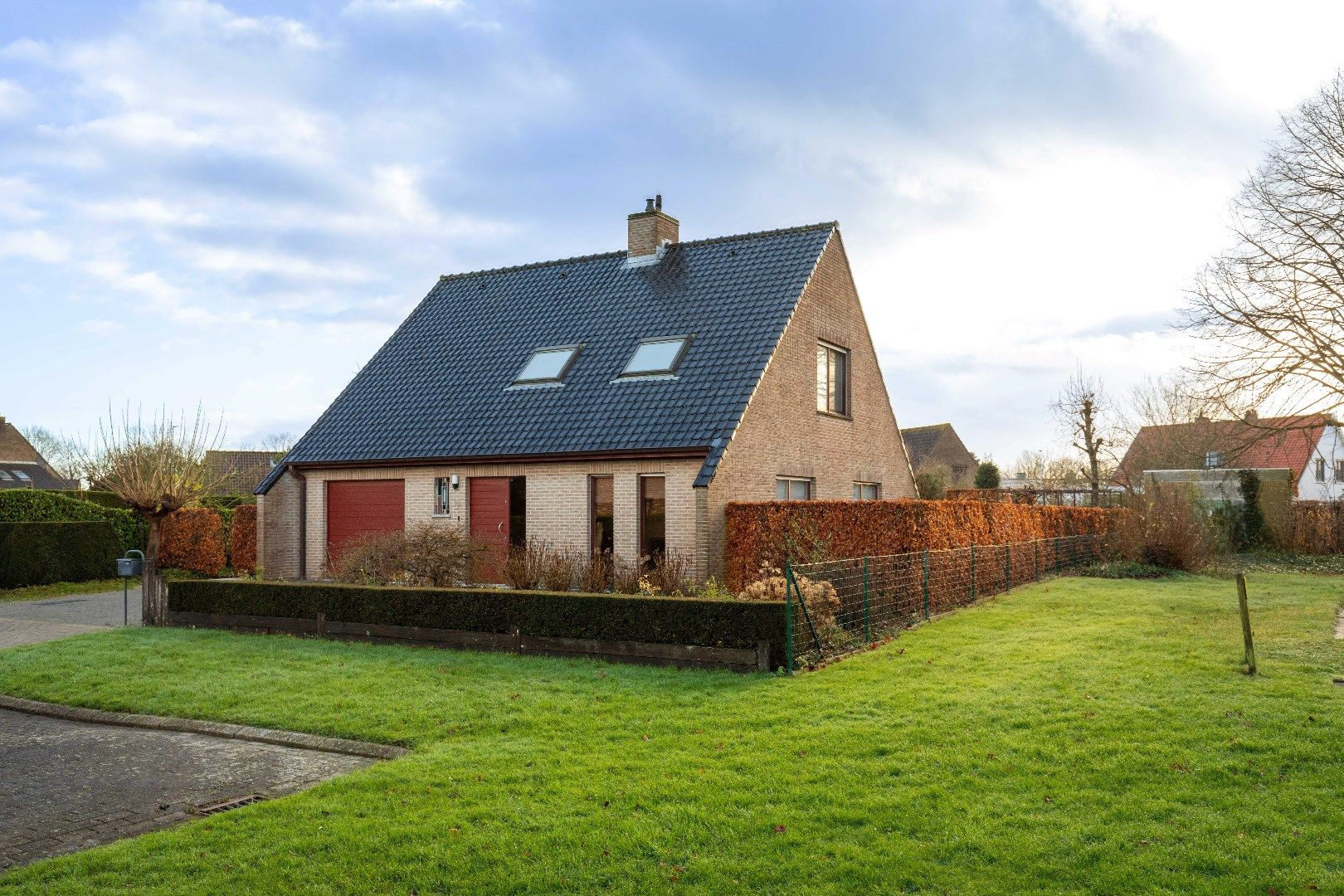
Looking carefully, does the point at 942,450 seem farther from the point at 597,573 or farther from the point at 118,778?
the point at 118,778

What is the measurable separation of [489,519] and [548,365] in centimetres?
360

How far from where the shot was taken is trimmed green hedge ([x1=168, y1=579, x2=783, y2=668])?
11281mm

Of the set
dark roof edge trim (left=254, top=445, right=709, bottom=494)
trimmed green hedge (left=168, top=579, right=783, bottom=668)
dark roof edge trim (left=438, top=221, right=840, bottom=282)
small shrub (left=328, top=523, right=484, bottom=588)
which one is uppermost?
dark roof edge trim (left=438, top=221, right=840, bottom=282)

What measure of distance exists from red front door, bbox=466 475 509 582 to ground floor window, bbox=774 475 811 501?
524 centimetres

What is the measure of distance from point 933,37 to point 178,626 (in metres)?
14.4

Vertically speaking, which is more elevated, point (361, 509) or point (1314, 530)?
point (361, 509)

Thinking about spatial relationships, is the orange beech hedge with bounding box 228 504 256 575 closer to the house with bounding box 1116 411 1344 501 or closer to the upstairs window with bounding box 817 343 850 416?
the upstairs window with bounding box 817 343 850 416


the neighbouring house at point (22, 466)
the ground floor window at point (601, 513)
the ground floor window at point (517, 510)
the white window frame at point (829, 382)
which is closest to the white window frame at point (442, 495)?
the ground floor window at point (517, 510)

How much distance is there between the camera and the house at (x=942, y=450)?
66.5m

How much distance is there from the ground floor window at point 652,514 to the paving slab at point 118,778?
9.39 meters

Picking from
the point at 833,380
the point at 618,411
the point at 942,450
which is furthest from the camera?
the point at 942,450

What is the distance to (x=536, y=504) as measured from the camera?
1888 centimetres

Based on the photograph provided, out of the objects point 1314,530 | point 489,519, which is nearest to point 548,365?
point 489,519

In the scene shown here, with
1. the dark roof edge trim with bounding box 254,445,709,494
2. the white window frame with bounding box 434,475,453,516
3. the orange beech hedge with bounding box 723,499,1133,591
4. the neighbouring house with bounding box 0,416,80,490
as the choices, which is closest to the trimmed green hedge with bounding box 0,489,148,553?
the dark roof edge trim with bounding box 254,445,709,494
